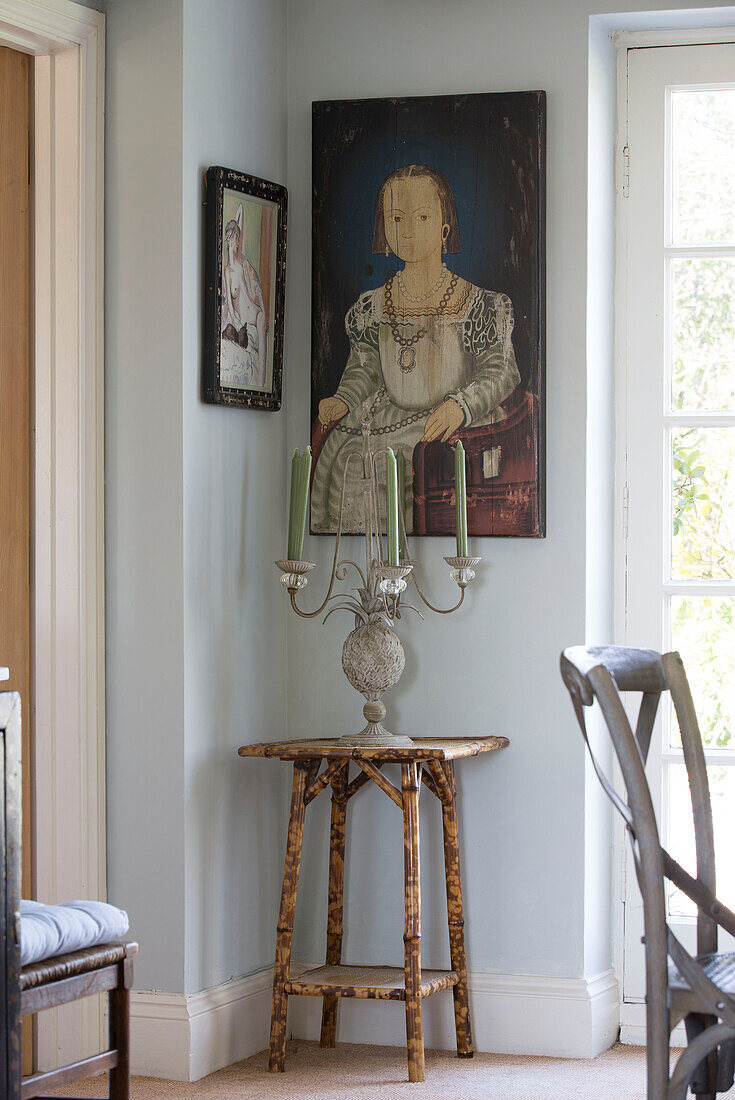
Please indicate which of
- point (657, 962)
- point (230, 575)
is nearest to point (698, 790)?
point (657, 962)

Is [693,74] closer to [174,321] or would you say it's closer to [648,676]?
[174,321]

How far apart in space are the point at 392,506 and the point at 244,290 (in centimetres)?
58

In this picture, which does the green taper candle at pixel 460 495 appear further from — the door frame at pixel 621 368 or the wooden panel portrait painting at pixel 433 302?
the door frame at pixel 621 368

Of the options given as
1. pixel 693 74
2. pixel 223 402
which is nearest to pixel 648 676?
pixel 223 402

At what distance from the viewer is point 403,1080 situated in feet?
8.87

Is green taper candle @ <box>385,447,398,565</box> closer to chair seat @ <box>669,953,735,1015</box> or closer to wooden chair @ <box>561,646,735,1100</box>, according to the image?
wooden chair @ <box>561,646,735,1100</box>

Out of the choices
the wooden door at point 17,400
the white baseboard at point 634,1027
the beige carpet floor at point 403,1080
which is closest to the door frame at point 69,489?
the wooden door at point 17,400

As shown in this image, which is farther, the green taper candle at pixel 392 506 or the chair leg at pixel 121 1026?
the green taper candle at pixel 392 506

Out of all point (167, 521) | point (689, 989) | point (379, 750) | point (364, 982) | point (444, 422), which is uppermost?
point (444, 422)

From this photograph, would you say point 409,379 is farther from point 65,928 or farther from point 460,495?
point 65,928

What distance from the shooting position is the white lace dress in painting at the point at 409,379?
9.75 ft

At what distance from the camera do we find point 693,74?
9.93ft

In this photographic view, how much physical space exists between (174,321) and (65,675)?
2.47 ft

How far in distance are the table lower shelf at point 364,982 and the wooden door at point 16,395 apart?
600 millimetres
